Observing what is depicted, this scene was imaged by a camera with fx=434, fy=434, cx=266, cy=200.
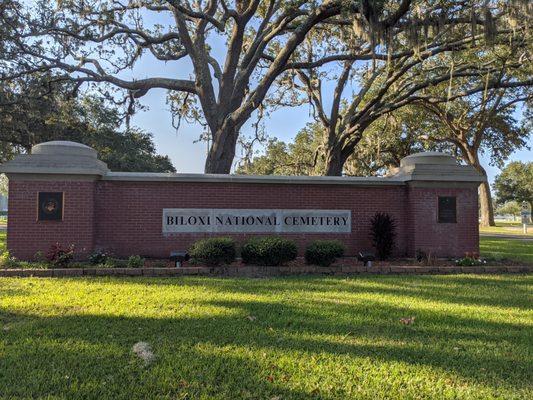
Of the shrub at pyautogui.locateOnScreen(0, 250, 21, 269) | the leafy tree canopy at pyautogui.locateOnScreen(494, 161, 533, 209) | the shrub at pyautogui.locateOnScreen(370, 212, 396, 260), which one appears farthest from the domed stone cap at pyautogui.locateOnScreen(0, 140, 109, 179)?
the leafy tree canopy at pyautogui.locateOnScreen(494, 161, 533, 209)

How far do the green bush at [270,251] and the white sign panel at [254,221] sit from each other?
1.58 m

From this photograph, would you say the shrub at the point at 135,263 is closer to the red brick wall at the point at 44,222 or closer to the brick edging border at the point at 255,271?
the brick edging border at the point at 255,271

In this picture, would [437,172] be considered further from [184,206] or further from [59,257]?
[59,257]

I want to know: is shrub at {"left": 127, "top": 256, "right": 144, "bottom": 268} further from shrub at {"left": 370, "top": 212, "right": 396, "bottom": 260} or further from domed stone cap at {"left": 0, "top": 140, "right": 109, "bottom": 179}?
shrub at {"left": 370, "top": 212, "right": 396, "bottom": 260}

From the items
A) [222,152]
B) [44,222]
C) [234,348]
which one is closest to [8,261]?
[44,222]

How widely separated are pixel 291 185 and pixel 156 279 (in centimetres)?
440

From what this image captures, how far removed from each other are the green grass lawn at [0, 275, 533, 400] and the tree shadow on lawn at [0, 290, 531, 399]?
15mm

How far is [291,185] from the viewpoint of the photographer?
1109 centimetres

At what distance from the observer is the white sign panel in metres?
10.7

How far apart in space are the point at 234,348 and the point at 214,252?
4.74m

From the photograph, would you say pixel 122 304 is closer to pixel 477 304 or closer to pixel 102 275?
pixel 102 275

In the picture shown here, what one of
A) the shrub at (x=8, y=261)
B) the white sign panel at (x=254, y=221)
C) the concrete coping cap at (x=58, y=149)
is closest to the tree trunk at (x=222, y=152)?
the white sign panel at (x=254, y=221)

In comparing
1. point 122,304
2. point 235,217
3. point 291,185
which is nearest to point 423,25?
point 291,185

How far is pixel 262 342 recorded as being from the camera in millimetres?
4477
